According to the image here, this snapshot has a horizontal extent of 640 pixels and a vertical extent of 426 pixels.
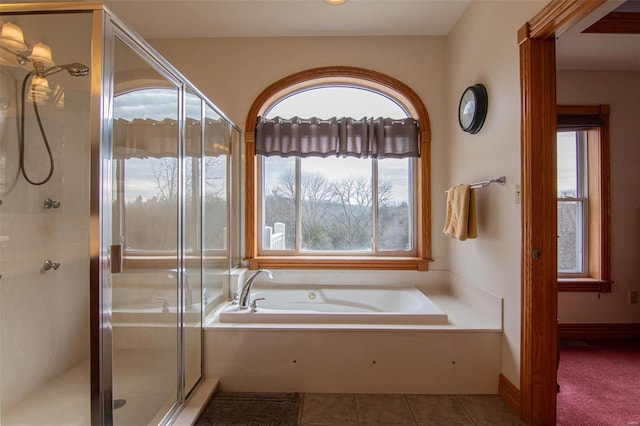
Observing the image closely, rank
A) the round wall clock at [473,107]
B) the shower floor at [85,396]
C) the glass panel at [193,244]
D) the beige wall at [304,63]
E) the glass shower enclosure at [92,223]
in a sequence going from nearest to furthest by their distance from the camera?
the glass shower enclosure at [92,223]
the shower floor at [85,396]
the glass panel at [193,244]
the round wall clock at [473,107]
the beige wall at [304,63]

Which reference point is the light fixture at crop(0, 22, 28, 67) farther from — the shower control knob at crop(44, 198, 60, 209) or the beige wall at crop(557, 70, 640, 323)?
the beige wall at crop(557, 70, 640, 323)

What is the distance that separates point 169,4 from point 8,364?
2.36 metres

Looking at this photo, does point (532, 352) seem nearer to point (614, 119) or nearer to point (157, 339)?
point (157, 339)

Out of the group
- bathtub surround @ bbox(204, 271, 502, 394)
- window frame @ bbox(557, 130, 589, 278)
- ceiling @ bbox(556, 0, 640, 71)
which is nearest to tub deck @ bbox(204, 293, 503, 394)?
bathtub surround @ bbox(204, 271, 502, 394)

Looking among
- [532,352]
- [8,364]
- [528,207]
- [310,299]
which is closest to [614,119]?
[528,207]

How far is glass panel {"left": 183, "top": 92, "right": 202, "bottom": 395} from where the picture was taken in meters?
1.88

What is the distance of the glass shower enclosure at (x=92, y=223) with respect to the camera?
1195 millimetres

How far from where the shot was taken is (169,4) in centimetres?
237

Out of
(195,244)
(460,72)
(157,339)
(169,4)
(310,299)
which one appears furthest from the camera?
(310,299)

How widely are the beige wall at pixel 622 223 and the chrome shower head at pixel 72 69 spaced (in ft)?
12.0

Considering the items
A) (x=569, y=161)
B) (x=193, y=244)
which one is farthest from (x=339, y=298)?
(x=569, y=161)

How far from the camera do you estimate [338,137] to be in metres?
2.86

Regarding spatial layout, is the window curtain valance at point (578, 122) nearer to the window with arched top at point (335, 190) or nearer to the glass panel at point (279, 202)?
the window with arched top at point (335, 190)

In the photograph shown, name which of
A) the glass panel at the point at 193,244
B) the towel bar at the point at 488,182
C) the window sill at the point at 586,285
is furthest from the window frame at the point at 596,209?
the glass panel at the point at 193,244
